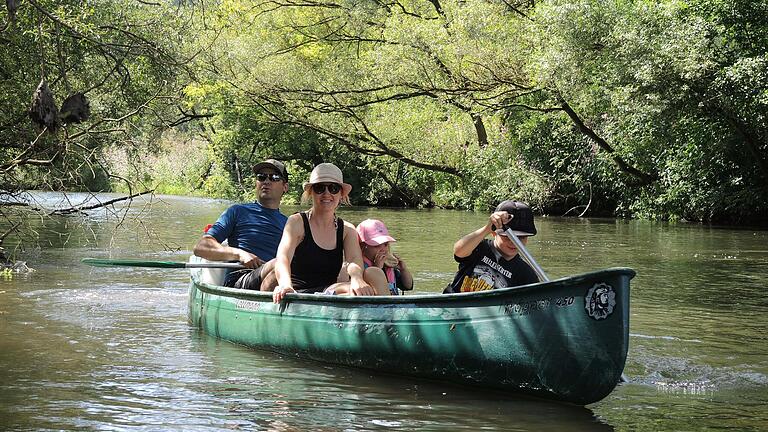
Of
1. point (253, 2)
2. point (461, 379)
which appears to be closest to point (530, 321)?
point (461, 379)

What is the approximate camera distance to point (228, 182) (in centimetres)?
3981

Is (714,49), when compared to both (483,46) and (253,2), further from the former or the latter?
(253,2)

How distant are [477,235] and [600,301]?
1091 millimetres

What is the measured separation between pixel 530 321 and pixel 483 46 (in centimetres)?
1786

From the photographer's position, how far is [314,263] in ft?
22.6

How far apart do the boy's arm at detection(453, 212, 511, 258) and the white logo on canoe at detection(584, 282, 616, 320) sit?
0.96 meters

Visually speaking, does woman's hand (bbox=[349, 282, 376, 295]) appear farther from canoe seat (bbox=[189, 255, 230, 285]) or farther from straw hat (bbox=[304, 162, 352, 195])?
canoe seat (bbox=[189, 255, 230, 285])

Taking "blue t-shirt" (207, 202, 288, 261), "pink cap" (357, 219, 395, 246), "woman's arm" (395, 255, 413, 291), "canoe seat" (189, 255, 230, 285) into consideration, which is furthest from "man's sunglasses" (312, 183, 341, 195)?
"canoe seat" (189, 255, 230, 285)

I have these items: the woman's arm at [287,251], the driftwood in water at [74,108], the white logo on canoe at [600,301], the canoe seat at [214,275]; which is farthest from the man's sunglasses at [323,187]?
the canoe seat at [214,275]

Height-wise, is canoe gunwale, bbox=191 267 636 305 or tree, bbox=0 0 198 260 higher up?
tree, bbox=0 0 198 260

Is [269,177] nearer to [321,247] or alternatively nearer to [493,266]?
[321,247]

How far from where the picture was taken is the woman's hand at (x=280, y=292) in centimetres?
666

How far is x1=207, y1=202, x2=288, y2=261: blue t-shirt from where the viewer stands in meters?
8.16

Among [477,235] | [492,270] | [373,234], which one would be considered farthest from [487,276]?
[373,234]
